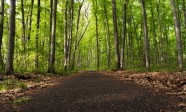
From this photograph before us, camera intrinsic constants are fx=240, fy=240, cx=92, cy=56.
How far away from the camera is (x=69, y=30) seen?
31.4 metres

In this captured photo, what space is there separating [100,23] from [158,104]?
141 feet

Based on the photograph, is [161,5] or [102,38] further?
[102,38]

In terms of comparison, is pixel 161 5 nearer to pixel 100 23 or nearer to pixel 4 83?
pixel 100 23

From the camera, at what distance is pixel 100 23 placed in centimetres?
4794

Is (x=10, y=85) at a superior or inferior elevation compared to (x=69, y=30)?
inferior

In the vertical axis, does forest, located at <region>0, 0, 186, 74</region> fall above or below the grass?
above

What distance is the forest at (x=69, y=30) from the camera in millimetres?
18875

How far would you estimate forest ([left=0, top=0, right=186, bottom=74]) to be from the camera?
61.9ft

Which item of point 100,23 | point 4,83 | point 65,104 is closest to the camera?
point 65,104

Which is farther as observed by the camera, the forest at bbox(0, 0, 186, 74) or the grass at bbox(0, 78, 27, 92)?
the forest at bbox(0, 0, 186, 74)

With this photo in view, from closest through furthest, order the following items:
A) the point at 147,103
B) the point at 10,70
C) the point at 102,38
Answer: the point at 147,103, the point at 10,70, the point at 102,38

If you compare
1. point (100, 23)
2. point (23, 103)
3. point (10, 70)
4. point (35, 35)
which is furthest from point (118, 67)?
point (100, 23)

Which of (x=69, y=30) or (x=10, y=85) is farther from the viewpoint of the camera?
(x=69, y=30)

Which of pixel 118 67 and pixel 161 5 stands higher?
pixel 161 5
